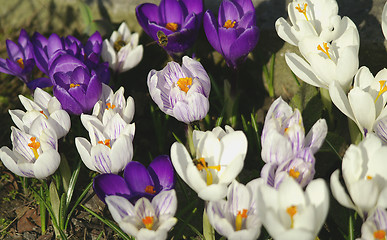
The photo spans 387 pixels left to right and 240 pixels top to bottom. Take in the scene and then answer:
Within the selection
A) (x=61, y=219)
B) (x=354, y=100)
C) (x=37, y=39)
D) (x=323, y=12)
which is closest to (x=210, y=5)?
(x=323, y=12)

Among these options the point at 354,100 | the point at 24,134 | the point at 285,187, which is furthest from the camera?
the point at 24,134

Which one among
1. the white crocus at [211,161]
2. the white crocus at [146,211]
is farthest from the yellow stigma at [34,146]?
the white crocus at [211,161]

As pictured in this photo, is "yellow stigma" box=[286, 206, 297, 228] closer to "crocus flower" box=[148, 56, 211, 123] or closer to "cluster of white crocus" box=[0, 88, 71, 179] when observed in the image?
"crocus flower" box=[148, 56, 211, 123]

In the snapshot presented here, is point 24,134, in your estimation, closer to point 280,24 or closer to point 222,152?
point 222,152

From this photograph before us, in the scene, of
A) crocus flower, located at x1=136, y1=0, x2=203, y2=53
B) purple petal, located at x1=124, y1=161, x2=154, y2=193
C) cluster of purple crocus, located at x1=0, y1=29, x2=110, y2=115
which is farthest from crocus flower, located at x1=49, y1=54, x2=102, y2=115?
purple petal, located at x1=124, y1=161, x2=154, y2=193

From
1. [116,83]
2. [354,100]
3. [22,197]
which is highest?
[354,100]

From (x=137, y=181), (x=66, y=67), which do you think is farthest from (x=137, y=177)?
(x=66, y=67)

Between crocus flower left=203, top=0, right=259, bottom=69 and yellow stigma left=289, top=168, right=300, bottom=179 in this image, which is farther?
crocus flower left=203, top=0, right=259, bottom=69
